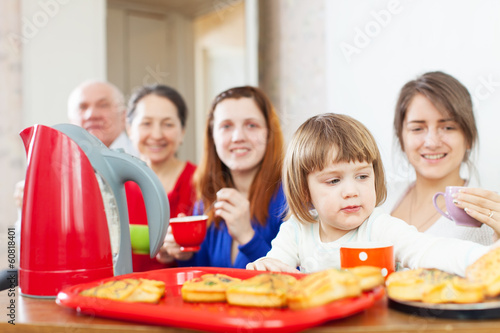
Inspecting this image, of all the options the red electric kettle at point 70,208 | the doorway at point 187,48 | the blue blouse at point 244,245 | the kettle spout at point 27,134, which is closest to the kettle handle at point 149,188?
the red electric kettle at point 70,208

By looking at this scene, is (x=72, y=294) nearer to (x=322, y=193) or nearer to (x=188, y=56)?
(x=322, y=193)

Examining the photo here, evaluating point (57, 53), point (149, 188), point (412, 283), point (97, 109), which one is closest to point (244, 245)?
point (149, 188)

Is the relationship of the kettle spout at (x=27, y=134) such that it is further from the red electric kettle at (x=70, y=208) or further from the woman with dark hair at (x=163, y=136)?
the woman with dark hair at (x=163, y=136)

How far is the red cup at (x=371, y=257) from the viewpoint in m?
0.76

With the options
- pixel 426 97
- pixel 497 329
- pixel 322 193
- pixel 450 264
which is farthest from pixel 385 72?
pixel 497 329

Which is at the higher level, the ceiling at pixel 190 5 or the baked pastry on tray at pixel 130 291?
the ceiling at pixel 190 5

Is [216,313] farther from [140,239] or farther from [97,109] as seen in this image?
[97,109]

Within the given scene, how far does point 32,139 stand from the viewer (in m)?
0.85

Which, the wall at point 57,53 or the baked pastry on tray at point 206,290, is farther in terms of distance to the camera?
the wall at point 57,53

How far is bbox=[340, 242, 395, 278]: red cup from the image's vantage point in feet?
2.50

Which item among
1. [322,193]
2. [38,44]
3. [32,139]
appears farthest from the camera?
[38,44]

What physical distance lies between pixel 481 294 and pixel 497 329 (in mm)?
57

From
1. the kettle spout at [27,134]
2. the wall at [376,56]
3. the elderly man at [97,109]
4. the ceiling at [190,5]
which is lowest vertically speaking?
the kettle spout at [27,134]

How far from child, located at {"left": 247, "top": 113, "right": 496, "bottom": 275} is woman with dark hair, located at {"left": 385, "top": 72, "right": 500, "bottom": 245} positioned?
0.44 metres
